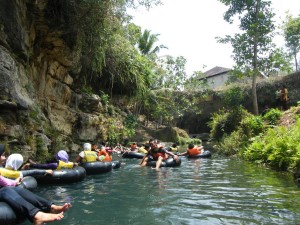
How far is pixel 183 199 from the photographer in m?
6.43

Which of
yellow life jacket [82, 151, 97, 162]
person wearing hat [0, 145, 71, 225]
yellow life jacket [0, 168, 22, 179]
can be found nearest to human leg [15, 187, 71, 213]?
person wearing hat [0, 145, 71, 225]

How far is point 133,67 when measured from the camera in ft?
69.6

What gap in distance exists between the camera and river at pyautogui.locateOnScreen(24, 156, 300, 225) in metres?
5.00

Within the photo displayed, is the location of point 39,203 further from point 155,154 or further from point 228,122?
point 228,122

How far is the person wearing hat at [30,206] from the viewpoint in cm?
457

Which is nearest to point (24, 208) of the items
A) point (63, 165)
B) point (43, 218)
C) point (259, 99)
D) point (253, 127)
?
point (43, 218)

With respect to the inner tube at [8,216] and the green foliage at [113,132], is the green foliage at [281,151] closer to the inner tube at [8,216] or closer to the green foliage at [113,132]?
the inner tube at [8,216]

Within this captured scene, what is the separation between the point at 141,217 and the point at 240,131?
1228 centimetres

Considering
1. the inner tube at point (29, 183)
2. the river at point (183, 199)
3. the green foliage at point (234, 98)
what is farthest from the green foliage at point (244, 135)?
the inner tube at point (29, 183)

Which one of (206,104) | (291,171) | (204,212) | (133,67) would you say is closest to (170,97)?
(206,104)

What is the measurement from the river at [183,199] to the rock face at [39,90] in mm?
2838

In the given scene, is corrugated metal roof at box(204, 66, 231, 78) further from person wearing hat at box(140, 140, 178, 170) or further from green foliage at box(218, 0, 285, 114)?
person wearing hat at box(140, 140, 178, 170)

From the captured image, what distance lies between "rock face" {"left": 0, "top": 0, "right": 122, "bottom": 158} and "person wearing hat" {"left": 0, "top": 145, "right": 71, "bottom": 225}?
4.91 m

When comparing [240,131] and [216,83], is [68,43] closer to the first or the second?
[240,131]
